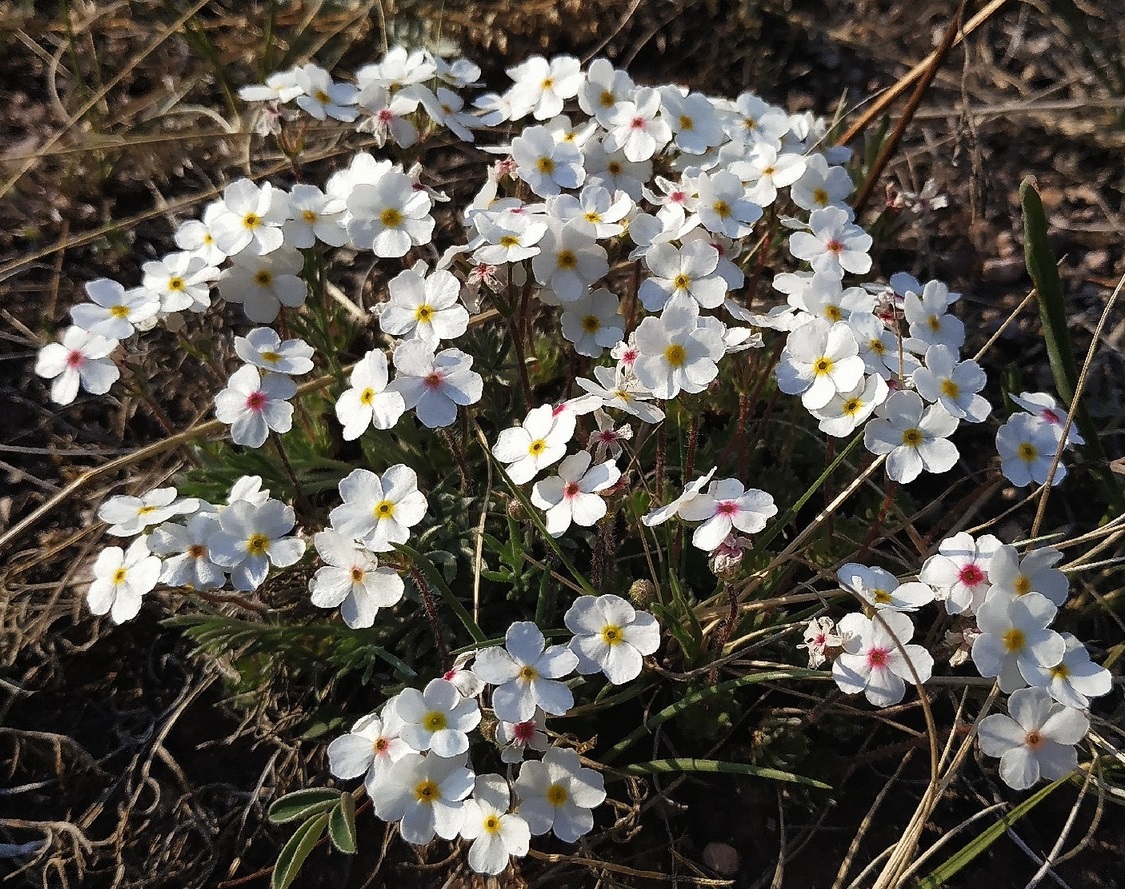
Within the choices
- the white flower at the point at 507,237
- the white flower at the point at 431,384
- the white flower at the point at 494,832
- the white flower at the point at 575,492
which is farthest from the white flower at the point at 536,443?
the white flower at the point at 494,832

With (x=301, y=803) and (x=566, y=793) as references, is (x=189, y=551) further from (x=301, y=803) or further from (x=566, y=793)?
(x=566, y=793)

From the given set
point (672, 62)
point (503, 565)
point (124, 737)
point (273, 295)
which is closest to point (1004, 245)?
point (672, 62)

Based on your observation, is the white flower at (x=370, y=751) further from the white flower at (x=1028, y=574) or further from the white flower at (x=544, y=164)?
the white flower at (x=544, y=164)

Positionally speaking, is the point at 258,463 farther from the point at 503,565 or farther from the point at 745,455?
the point at 745,455

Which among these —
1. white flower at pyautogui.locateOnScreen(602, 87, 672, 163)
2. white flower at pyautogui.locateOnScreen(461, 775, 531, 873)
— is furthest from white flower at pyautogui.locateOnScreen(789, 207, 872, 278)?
white flower at pyautogui.locateOnScreen(461, 775, 531, 873)

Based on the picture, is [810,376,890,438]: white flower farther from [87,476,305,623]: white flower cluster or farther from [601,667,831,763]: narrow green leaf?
[87,476,305,623]: white flower cluster

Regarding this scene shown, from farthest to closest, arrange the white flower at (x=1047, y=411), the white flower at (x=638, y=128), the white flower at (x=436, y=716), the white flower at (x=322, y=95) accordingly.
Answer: the white flower at (x=322, y=95) → the white flower at (x=638, y=128) → the white flower at (x=1047, y=411) → the white flower at (x=436, y=716)
